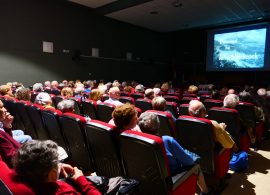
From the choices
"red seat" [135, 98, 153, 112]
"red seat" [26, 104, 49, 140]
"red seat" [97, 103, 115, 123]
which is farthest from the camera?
"red seat" [135, 98, 153, 112]

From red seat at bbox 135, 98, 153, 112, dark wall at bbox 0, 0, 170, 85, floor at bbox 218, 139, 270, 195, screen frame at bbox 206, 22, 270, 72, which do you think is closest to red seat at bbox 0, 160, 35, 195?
floor at bbox 218, 139, 270, 195

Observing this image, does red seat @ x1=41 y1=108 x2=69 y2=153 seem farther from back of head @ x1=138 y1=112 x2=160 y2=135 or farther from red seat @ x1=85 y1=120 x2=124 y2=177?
back of head @ x1=138 y1=112 x2=160 y2=135

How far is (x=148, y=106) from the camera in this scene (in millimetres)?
4004

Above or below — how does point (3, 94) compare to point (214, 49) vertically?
below

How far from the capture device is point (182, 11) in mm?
9664

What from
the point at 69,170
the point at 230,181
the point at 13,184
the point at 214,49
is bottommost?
the point at 230,181

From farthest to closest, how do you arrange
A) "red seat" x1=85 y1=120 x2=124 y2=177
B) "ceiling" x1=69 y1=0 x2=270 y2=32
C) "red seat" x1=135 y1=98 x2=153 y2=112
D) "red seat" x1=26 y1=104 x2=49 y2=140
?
"ceiling" x1=69 y1=0 x2=270 y2=32 < "red seat" x1=135 y1=98 x2=153 y2=112 < "red seat" x1=26 y1=104 x2=49 y2=140 < "red seat" x1=85 y1=120 x2=124 y2=177

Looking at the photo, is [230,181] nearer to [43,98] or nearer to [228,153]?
[228,153]

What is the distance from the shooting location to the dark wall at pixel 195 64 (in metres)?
12.0

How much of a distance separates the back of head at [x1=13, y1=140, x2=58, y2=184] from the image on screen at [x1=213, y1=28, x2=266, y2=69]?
1143 centimetres

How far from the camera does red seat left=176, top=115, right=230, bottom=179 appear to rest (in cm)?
238

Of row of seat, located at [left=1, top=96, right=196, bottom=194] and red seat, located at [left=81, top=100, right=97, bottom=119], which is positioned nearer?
row of seat, located at [left=1, top=96, right=196, bottom=194]

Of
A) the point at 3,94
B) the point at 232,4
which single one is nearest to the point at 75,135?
the point at 3,94

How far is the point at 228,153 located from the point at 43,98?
2.81 m
